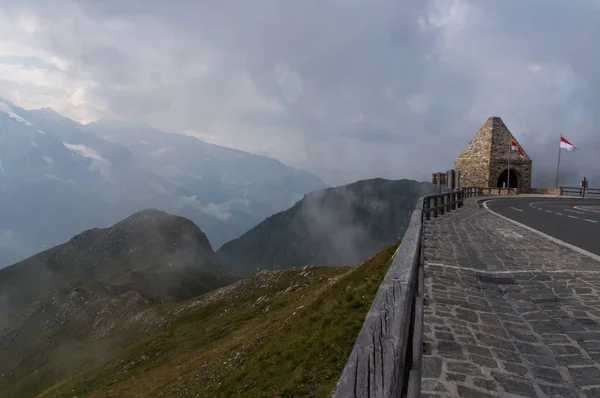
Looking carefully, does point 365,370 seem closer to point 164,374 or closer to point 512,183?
point 164,374

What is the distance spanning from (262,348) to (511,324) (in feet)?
29.7

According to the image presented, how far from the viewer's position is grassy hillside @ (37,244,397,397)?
306 inches

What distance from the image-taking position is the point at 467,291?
7445 millimetres

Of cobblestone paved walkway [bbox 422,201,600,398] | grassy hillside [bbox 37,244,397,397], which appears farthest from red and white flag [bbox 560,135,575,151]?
cobblestone paved walkway [bbox 422,201,600,398]

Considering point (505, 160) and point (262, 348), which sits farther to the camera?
point (505, 160)

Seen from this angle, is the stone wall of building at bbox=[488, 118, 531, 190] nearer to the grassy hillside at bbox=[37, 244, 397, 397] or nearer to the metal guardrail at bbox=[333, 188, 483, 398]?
the grassy hillside at bbox=[37, 244, 397, 397]

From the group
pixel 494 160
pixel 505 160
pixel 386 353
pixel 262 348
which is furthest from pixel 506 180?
pixel 386 353

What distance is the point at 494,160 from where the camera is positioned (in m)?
52.3

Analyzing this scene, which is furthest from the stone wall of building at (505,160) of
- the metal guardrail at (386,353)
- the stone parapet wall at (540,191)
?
the metal guardrail at (386,353)

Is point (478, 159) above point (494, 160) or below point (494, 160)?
above

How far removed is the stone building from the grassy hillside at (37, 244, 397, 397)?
105ft

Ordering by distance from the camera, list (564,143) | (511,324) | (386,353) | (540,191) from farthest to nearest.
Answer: (540,191)
(564,143)
(511,324)
(386,353)

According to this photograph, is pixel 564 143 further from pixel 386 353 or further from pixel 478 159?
pixel 386 353

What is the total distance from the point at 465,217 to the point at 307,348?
15226mm
